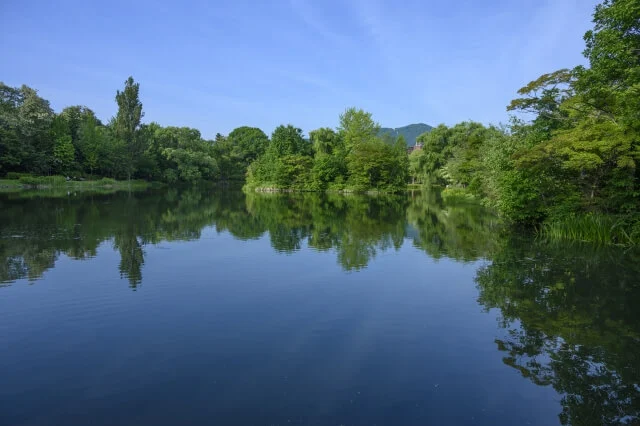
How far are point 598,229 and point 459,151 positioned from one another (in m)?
35.0

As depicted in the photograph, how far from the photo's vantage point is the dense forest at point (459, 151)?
51.5 ft

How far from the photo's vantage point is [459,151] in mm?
50438

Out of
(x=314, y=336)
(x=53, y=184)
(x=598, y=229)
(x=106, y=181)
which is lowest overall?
(x=314, y=336)

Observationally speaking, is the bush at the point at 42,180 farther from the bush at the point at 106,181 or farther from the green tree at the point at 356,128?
the green tree at the point at 356,128

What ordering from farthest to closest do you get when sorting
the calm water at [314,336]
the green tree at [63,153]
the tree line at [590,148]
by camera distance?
the green tree at [63,153], the tree line at [590,148], the calm water at [314,336]

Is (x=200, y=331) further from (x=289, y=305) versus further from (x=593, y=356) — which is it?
(x=593, y=356)

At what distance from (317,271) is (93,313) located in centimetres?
602

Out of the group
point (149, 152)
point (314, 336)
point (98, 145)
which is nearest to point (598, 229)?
point (314, 336)

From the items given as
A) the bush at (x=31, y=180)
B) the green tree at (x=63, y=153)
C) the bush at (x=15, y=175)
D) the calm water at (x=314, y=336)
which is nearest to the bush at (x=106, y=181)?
the green tree at (x=63, y=153)

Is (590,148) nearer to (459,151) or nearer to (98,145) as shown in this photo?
(459,151)

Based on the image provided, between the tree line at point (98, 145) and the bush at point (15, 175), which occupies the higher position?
the tree line at point (98, 145)

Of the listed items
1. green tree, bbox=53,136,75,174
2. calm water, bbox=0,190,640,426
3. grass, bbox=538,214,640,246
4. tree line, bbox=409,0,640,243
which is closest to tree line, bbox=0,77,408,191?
green tree, bbox=53,136,75,174

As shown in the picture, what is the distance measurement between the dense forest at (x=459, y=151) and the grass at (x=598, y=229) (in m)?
0.05

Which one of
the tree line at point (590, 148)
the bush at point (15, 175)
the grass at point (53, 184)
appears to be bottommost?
the grass at point (53, 184)
